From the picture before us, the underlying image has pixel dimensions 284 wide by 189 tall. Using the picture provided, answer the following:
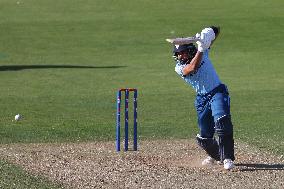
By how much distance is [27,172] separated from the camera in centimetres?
1314

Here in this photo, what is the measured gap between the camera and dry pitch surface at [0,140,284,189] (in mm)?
12359

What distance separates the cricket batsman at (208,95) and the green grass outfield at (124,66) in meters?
1.78

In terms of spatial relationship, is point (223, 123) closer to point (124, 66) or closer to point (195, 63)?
point (195, 63)

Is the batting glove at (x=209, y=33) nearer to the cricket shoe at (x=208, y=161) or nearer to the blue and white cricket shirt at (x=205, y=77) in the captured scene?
the blue and white cricket shirt at (x=205, y=77)

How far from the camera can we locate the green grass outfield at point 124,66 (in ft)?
61.0

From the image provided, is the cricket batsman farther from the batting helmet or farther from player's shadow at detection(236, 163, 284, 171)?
player's shadow at detection(236, 163, 284, 171)

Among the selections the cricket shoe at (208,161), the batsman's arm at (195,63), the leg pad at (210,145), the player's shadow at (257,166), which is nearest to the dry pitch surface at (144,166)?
the player's shadow at (257,166)

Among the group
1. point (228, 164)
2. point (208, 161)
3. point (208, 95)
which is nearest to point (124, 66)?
point (208, 161)

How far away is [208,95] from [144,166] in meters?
1.37

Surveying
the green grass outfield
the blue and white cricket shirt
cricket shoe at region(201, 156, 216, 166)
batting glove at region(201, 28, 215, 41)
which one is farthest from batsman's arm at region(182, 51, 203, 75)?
the green grass outfield

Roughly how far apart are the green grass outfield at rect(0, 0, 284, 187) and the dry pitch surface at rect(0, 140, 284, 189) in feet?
3.63

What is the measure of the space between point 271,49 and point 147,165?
86.3 ft

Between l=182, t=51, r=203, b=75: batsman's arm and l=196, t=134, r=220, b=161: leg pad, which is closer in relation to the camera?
l=182, t=51, r=203, b=75: batsman's arm

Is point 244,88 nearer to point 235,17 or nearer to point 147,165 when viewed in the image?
point 147,165
